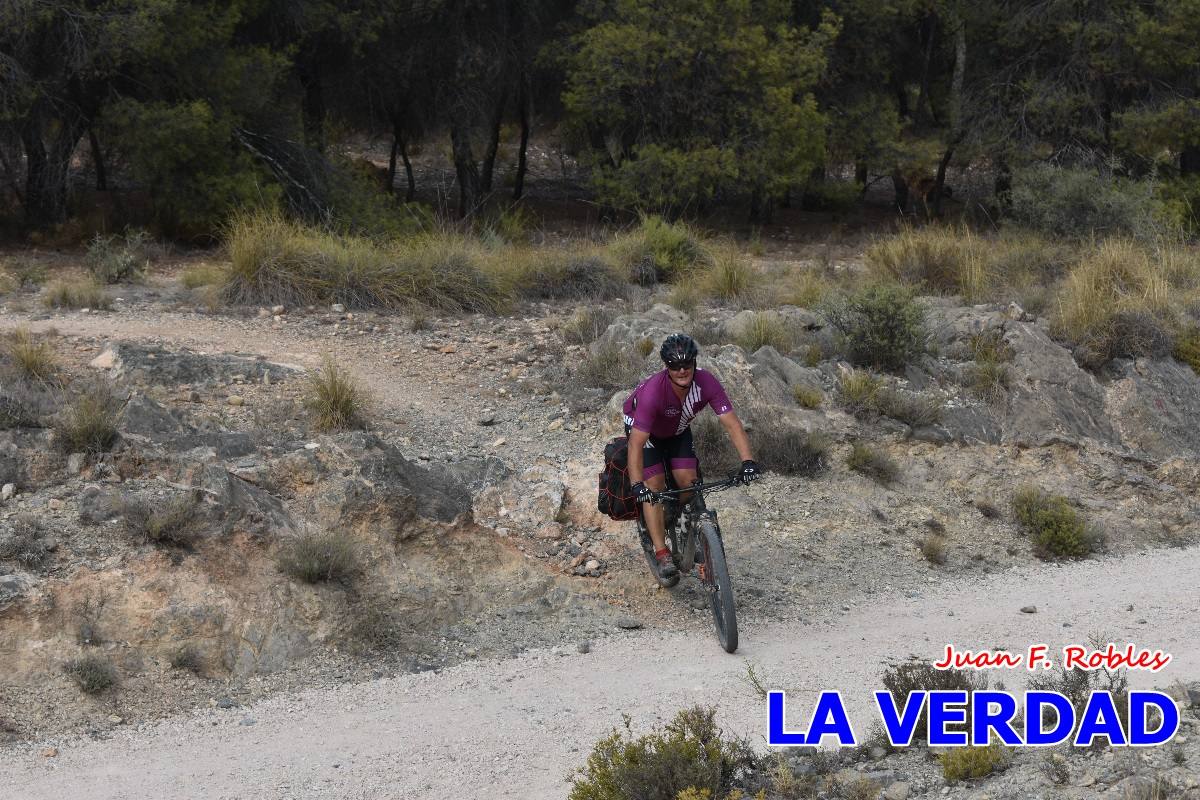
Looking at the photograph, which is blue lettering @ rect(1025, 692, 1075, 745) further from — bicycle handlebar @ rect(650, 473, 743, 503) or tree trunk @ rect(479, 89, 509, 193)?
tree trunk @ rect(479, 89, 509, 193)

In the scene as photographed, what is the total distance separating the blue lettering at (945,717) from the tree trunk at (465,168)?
16189mm

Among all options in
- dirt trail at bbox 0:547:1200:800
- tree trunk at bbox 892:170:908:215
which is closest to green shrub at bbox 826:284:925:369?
dirt trail at bbox 0:547:1200:800

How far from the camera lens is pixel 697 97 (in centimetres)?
1953

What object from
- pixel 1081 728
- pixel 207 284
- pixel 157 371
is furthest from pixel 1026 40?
pixel 1081 728

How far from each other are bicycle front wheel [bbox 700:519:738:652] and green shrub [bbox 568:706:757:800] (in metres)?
1.27

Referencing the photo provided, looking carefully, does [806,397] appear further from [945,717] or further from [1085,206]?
[1085,206]

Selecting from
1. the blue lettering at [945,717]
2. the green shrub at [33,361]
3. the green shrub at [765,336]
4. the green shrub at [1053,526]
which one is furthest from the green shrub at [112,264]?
the blue lettering at [945,717]

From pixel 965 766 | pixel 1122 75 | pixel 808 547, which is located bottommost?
pixel 808 547

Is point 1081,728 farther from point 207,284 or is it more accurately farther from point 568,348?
point 207,284

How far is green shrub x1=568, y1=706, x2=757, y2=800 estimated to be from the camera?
16.5 feet

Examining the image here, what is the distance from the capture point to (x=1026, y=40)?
21.6 meters

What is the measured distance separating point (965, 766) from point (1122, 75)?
60.8ft

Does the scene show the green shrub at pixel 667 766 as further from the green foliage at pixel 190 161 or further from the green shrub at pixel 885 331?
the green foliage at pixel 190 161

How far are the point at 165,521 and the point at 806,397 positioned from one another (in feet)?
17.0
